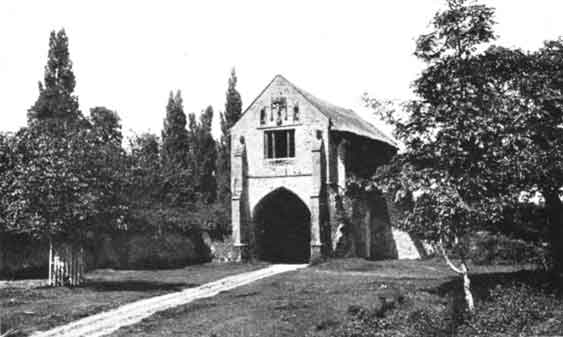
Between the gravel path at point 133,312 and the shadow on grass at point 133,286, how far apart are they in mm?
764

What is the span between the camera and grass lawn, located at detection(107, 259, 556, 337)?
14648 millimetres

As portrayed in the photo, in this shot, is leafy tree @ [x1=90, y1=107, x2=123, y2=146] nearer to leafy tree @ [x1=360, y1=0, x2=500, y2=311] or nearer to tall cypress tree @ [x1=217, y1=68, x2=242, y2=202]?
tall cypress tree @ [x1=217, y1=68, x2=242, y2=202]

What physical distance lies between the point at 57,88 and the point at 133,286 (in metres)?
28.6

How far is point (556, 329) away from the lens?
50.0 feet

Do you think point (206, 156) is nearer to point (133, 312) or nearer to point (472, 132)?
point (133, 312)

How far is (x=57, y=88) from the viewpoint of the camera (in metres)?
46.9


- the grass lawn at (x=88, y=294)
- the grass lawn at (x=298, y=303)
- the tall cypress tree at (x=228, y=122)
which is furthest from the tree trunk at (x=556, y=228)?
the tall cypress tree at (x=228, y=122)

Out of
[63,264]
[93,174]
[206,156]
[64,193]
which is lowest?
[63,264]

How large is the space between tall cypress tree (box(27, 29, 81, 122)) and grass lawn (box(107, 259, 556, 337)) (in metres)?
26.9

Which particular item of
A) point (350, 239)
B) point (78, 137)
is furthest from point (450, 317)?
point (350, 239)

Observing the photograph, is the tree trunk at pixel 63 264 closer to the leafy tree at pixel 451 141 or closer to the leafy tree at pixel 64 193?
the leafy tree at pixel 64 193

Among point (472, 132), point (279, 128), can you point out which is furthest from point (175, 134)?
point (472, 132)

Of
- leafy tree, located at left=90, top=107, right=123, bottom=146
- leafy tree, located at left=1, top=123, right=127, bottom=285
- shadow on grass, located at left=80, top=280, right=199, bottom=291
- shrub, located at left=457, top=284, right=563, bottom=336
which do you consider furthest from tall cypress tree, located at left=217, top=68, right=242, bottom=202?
shrub, located at left=457, top=284, right=563, bottom=336

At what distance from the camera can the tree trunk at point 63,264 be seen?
2200 cm
